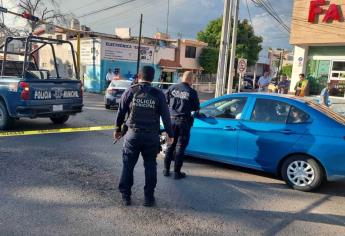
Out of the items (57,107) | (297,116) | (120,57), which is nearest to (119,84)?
(57,107)

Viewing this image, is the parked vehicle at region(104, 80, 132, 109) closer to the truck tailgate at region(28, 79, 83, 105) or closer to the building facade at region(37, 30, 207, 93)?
the truck tailgate at region(28, 79, 83, 105)

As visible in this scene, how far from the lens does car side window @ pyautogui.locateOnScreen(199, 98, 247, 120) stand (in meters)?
6.28

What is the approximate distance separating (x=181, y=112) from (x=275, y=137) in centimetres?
155

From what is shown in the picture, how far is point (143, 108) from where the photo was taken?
4.39m

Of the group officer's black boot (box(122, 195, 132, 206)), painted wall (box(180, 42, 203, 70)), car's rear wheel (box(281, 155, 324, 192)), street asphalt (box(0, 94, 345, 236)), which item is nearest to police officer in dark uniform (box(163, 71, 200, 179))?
street asphalt (box(0, 94, 345, 236))

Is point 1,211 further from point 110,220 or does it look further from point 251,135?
point 251,135

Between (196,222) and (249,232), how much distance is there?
61 centimetres

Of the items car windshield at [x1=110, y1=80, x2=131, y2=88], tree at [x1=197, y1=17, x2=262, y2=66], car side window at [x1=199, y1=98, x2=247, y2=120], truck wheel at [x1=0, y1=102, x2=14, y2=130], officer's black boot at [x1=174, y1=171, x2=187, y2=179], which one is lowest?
officer's black boot at [x1=174, y1=171, x2=187, y2=179]

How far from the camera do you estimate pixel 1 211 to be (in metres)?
4.18

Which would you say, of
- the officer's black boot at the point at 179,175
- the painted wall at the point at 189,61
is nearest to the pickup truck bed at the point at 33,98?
the officer's black boot at the point at 179,175

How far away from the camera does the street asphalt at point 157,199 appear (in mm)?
4008

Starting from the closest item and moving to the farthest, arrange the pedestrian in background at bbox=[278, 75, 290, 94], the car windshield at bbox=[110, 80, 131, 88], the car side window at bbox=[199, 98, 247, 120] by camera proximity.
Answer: the car side window at bbox=[199, 98, 247, 120]
the car windshield at bbox=[110, 80, 131, 88]
the pedestrian in background at bbox=[278, 75, 290, 94]

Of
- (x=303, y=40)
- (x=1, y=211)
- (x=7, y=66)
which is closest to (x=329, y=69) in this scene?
(x=303, y=40)

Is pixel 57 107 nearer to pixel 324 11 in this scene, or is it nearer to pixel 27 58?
pixel 27 58
